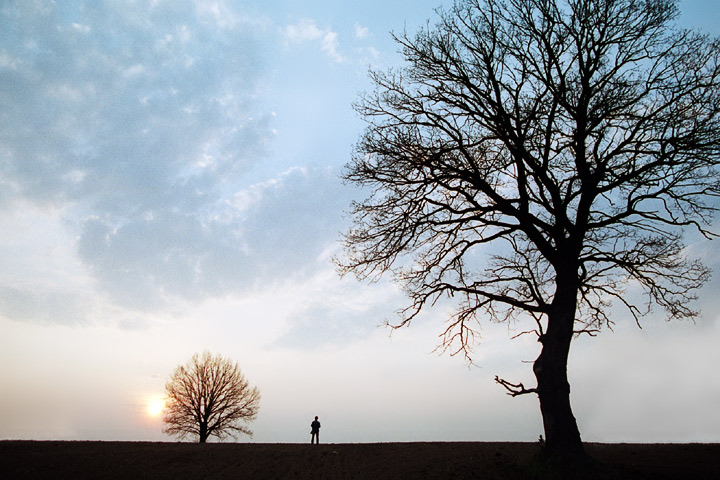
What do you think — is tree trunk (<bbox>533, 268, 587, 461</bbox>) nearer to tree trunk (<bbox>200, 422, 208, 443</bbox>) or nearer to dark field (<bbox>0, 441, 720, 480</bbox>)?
dark field (<bbox>0, 441, 720, 480</bbox>)

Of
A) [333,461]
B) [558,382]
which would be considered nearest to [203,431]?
[333,461]

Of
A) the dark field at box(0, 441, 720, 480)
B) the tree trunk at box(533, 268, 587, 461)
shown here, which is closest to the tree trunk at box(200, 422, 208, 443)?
the dark field at box(0, 441, 720, 480)

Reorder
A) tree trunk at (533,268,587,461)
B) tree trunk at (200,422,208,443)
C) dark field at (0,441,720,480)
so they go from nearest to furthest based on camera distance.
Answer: tree trunk at (533,268,587,461), dark field at (0,441,720,480), tree trunk at (200,422,208,443)

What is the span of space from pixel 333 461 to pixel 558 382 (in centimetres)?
986

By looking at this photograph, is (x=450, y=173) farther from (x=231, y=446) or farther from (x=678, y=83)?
(x=231, y=446)

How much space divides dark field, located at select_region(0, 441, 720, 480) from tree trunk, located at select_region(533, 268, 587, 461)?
0.66 m

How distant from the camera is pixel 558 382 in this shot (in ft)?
35.7

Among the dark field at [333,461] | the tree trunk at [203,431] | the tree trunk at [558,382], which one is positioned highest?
the tree trunk at [558,382]

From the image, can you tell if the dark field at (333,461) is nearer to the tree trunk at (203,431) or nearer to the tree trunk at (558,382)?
the tree trunk at (558,382)

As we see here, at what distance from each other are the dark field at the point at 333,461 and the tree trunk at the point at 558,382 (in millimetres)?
662

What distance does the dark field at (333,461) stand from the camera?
1094cm

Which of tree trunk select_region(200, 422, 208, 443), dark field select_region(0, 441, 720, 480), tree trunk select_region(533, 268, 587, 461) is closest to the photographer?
tree trunk select_region(533, 268, 587, 461)

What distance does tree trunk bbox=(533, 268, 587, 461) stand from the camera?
10.4 metres

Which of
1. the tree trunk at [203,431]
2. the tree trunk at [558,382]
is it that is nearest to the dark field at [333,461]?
the tree trunk at [558,382]
